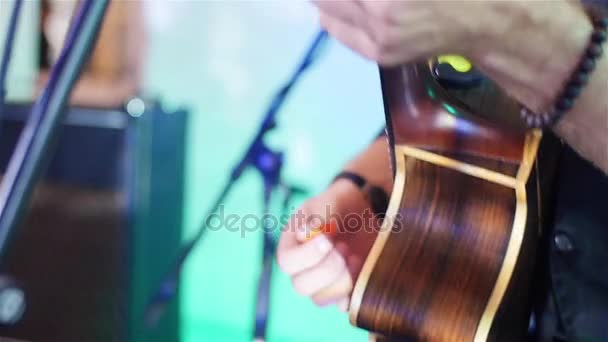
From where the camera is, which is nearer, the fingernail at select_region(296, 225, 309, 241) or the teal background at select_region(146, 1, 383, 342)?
the fingernail at select_region(296, 225, 309, 241)

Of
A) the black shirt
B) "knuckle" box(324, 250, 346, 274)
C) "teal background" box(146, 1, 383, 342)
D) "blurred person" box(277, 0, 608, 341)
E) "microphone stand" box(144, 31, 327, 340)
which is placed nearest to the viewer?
"blurred person" box(277, 0, 608, 341)

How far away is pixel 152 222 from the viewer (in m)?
1.20

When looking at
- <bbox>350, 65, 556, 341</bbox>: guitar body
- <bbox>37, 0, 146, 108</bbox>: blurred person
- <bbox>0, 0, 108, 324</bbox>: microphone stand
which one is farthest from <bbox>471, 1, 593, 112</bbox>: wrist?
<bbox>37, 0, 146, 108</bbox>: blurred person

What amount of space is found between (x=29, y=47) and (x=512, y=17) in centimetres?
123

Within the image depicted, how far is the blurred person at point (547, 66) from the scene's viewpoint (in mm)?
321

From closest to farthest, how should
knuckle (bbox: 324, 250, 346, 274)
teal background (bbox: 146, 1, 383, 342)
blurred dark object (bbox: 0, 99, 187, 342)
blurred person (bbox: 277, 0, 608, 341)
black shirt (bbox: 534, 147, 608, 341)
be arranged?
blurred person (bbox: 277, 0, 608, 341) → black shirt (bbox: 534, 147, 608, 341) → knuckle (bbox: 324, 250, 346, 274) → blurred dark object (bbox: 0, 99, 187, 342) → teal background (bbox: 146, 1, 383, 342)

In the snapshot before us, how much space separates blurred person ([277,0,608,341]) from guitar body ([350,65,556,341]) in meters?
0.03

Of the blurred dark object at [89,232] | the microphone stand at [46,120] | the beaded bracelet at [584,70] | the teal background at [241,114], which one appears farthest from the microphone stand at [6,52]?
the teal background at [241,114]

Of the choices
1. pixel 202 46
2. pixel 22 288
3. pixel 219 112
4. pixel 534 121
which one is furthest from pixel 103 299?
pixel 534 121

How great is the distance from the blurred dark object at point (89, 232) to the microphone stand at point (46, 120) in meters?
0.70

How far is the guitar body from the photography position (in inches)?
18.5

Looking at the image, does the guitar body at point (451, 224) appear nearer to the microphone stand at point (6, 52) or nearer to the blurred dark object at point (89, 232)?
the microphone stand at point (6, 52)

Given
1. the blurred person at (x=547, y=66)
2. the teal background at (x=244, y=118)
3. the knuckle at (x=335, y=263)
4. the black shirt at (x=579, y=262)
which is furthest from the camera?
the teal background at (x=244, y=118)

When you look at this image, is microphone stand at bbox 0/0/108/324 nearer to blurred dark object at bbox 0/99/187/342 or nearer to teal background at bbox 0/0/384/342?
blurred dark object at bbox 0/99/187/342
